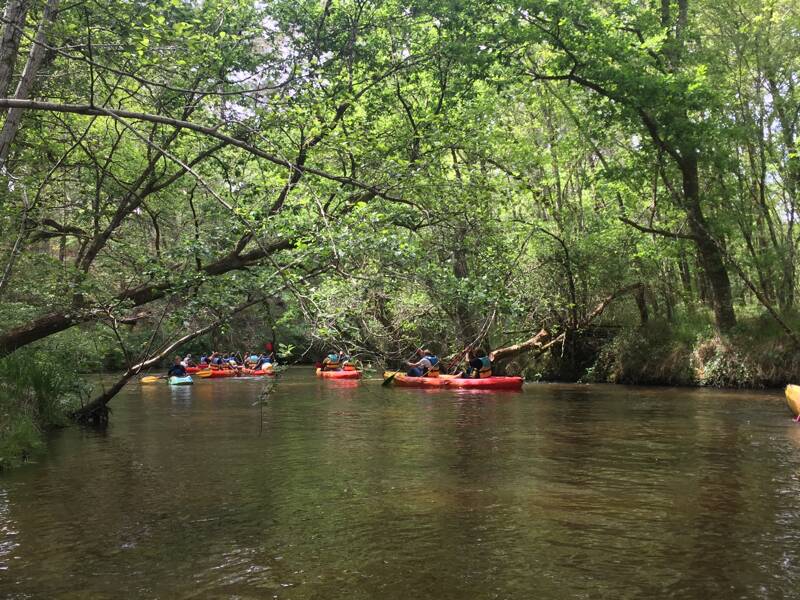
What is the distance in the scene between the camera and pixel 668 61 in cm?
1585

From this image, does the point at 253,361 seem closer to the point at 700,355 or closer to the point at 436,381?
the point at 436,381

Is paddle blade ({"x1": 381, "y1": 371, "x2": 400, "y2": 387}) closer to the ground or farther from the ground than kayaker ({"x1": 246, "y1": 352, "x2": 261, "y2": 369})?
closer to the ground

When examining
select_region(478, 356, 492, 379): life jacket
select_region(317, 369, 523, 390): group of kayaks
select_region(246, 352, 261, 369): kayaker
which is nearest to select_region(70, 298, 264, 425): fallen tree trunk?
select_region(317, 369, 523, 390): group of kayaks

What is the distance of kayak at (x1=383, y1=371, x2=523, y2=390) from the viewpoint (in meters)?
16.5

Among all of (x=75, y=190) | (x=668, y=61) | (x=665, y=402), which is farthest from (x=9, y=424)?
(x=668, y=61)

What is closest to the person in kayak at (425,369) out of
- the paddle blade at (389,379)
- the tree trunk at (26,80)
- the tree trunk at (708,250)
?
the paddle blade at (389,379)

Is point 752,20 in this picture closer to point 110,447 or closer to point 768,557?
point 768,557

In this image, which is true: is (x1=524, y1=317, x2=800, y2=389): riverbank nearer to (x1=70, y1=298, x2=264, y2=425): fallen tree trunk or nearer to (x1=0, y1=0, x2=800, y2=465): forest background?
(x1=0, y1=0, x2=800, y2=465): forest background

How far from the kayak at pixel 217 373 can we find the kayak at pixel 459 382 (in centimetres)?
987

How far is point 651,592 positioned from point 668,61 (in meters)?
15.1

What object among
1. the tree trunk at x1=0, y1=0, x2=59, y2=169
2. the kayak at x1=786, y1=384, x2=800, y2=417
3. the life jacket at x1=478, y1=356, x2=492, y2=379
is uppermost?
the tree trunk at x1=0, y1=0, x2=59, y2=169

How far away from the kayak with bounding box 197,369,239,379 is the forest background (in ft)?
12.6

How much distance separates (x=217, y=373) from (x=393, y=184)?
2205cm

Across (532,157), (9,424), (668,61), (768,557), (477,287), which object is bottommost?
(768,557)
